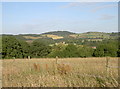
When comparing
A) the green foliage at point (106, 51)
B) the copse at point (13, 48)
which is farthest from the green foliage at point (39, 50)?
the green foliage at point (106, 51)

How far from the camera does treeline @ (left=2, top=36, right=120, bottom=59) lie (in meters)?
68.6

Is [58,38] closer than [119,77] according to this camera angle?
No

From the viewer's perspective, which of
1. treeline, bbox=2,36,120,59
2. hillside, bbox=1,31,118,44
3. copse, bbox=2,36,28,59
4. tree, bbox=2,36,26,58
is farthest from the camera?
hillside, bbox=1,31,118,44

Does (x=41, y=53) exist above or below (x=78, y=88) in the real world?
below

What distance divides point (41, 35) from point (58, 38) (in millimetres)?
10352

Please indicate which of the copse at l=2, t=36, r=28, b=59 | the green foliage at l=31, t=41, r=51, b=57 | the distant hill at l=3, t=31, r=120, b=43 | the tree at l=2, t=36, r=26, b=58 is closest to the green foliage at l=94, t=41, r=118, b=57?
the green foliage at l=31, t=41, r=51, b=57

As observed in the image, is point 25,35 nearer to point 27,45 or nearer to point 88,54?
point 27,45

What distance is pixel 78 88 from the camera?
668 centimetres

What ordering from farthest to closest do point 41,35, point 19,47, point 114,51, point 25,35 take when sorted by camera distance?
point 41,35 < point 25,35 < point 19,47 < point 114,51

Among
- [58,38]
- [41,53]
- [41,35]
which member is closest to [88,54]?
[41,53]

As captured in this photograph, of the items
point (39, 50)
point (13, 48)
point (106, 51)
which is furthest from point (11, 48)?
point (106, 51)

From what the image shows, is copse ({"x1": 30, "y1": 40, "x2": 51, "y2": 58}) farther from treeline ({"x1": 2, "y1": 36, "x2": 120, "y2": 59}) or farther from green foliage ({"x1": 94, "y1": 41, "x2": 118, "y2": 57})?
green foliage ({"x1": 94, "y1": 41, "x2": 118, "y2": 57})

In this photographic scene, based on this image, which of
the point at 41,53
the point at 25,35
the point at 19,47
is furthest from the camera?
the point at 25,35

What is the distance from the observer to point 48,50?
82062 millimetres
